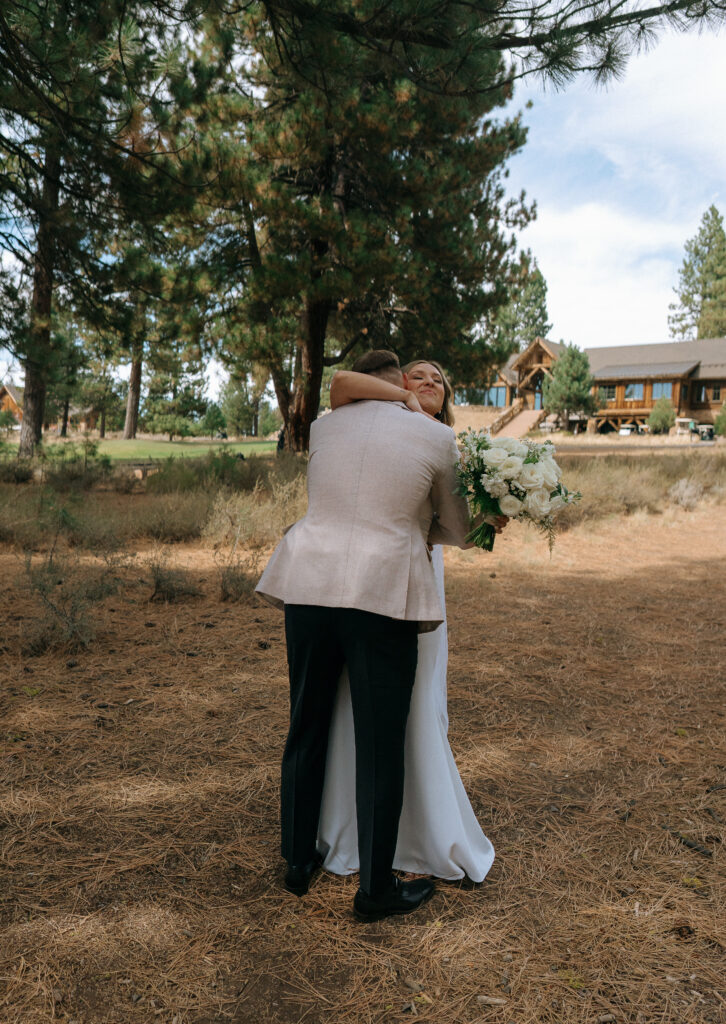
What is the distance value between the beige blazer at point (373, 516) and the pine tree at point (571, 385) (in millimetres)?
43397

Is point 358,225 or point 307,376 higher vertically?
point 358,225

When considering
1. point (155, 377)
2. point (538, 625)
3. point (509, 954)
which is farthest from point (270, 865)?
point (155, 377)

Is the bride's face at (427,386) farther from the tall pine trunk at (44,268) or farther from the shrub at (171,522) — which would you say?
the shrub at (171,522)

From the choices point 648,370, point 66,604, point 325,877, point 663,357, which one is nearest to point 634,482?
point 66,604

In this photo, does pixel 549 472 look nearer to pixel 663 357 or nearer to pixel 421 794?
pixel 421 794

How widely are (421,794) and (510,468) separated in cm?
123

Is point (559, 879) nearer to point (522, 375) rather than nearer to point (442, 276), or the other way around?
point (442, 276)

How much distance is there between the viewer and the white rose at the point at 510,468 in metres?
2.38

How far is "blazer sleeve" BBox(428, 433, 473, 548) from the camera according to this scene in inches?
96.2

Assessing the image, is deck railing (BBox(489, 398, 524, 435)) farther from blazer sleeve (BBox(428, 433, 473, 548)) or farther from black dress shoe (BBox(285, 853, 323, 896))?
black dress shoe (BBox(285, 853, 323, 896))

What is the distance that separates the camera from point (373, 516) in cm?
232

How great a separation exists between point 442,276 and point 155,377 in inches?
1640

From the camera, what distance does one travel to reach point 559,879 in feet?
8.94

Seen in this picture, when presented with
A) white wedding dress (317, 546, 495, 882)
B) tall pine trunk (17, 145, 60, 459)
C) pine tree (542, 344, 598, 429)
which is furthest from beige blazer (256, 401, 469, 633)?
pine tree (542, 344, 598, 429)
